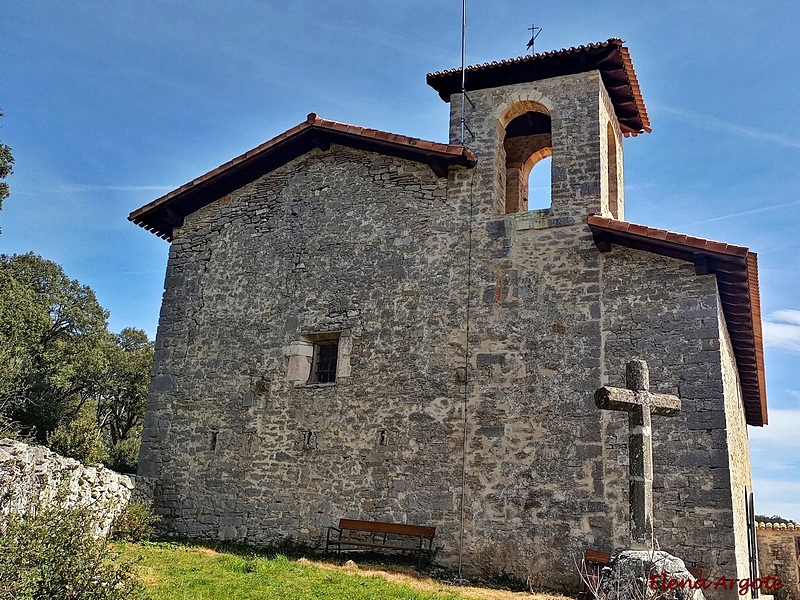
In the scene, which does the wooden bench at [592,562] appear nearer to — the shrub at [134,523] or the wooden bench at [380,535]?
the wooden bench at [380,535]

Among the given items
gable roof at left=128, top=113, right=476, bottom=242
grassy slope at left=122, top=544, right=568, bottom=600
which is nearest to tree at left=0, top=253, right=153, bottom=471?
gable roof at left=128, top=113, right=476, bottom=242

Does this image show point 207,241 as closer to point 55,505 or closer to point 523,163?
point 523,163

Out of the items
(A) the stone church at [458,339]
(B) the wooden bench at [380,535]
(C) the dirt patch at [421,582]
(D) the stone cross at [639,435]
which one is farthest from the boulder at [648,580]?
(B) the wooden bench at [380,535]

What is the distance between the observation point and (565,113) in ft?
37.1

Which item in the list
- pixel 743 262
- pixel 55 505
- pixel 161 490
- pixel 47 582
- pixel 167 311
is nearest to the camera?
pixel 47 582

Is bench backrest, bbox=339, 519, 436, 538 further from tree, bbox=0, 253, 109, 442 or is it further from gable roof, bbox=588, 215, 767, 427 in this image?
tree, bbox=0, 253, 109, 442

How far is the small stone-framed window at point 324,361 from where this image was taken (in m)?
11.8

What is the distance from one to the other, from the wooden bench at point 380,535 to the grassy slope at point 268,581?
60 cm

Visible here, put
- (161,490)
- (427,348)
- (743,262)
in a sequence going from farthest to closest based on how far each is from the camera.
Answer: (161,490) → (427,348) → (743,262)

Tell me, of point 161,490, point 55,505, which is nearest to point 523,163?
point 161,490

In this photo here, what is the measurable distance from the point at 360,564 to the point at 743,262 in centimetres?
672

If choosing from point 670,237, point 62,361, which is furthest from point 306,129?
point 62,361

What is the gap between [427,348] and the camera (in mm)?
10945

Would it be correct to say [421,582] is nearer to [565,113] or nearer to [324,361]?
[324,361]
